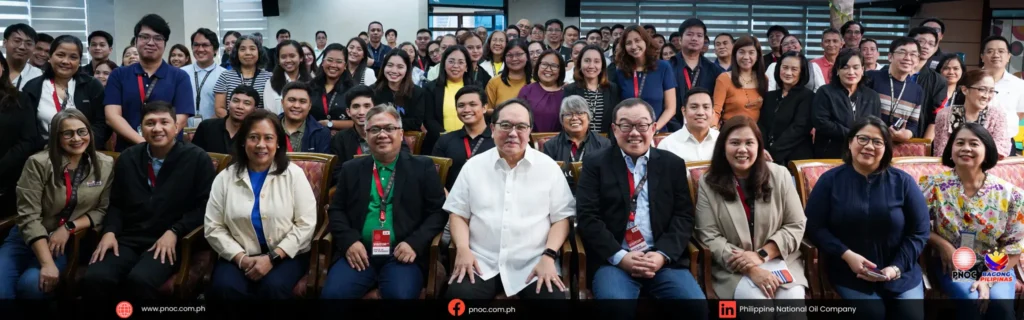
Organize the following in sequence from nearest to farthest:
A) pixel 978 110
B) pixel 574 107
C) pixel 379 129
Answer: pixel 379 129 < pixel 574 107 < pixel 978 110

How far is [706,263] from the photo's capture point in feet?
9.61

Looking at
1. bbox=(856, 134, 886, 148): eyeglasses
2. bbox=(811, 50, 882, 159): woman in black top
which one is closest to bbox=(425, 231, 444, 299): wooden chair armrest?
bbox=(856, 134, 886, 148): eyeglasses

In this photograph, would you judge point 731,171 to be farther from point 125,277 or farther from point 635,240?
point 125,277

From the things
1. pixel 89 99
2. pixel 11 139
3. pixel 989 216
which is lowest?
pixel 989 216

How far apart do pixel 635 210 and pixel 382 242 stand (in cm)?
107

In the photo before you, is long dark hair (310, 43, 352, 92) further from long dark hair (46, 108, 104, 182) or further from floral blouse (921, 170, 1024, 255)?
floral blouse (921, 170, 1024, 255)

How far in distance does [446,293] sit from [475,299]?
0.12 m

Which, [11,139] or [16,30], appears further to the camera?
[16,30]

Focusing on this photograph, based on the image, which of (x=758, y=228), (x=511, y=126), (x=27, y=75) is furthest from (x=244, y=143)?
(x=27, y=75)

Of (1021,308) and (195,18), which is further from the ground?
(195,18)

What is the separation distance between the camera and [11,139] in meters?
3.64

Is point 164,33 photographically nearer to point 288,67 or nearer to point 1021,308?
point 288,67

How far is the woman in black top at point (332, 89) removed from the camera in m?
4.81

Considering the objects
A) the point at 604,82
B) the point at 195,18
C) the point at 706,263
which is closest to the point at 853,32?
the point at 604,82
